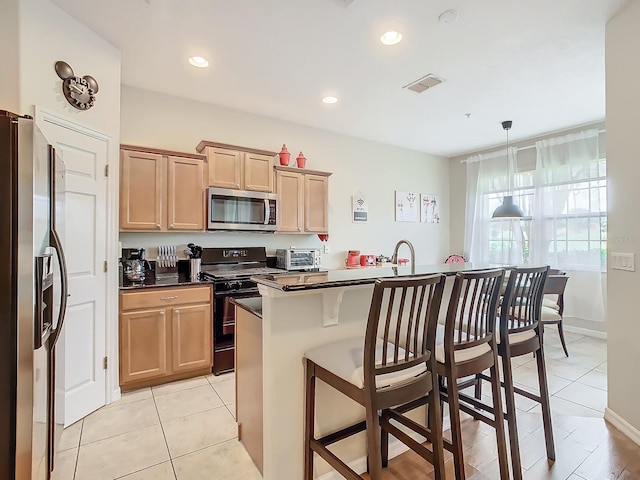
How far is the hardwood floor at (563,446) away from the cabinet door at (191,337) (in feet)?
6.09

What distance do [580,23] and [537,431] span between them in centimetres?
286

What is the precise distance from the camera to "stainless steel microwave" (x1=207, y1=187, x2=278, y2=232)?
3.48m

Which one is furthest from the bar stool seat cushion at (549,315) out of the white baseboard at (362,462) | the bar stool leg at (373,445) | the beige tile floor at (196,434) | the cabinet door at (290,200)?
the bar stool leg at (373,445)

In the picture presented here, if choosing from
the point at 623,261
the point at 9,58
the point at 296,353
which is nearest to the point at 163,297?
the point at 296,353

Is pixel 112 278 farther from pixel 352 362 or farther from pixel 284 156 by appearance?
pixel 284 156

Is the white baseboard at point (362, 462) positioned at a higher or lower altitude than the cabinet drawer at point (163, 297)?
lower

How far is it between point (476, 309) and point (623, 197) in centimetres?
153

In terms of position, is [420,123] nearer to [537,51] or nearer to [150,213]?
[537,51]

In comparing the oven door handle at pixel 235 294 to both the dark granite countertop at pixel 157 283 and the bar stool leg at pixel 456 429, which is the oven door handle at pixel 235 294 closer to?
the dark granite countertop at pixel 157 283

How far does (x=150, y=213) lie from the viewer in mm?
3174

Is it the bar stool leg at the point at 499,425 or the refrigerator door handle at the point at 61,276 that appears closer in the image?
the refrigerator door handle at the point at 61,276

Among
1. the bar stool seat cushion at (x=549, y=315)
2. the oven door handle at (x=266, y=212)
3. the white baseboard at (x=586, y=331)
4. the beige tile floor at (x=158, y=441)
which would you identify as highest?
the oven door handle at (x=266, y=212)

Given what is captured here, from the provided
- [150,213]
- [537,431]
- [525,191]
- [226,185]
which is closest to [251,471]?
[537,431]

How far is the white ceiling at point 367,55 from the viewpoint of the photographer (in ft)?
7.46
